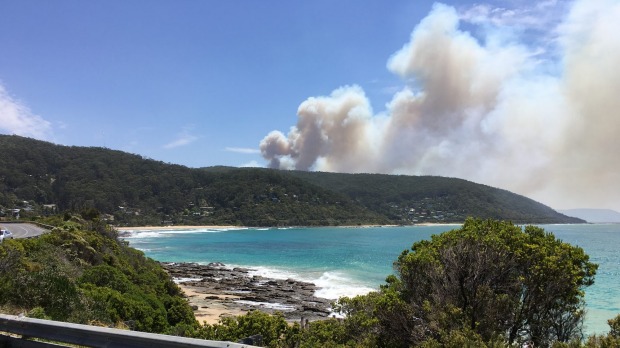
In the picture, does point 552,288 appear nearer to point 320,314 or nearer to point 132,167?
point 320,314

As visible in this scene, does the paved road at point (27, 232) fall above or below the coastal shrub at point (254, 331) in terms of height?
above

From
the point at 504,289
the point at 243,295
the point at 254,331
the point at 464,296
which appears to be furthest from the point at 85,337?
the point at 243,295

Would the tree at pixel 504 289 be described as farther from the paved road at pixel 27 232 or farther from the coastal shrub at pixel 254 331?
the paved road at pixel 27 232

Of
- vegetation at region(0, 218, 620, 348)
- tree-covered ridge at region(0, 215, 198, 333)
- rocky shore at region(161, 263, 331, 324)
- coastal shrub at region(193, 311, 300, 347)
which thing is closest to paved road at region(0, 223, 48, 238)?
tree-covered ridge at region(0, 215, 198, 333)

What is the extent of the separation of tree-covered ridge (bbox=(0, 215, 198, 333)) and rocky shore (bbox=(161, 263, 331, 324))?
5.07 meters

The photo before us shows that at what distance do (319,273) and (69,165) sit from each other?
12843 centimetres

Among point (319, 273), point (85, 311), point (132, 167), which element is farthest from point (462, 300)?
point (132, 167)

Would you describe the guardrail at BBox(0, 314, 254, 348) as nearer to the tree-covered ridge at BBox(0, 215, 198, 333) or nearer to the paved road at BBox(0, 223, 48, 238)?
the tree-covered ridge at BBox(0, 215, 198, 333)

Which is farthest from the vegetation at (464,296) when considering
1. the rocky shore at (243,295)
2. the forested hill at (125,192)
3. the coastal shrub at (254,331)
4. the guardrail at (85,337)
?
the forested hill at (125,192)

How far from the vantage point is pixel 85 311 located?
11.2 metres

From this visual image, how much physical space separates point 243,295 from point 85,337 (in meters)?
36.2

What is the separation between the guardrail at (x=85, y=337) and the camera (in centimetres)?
418

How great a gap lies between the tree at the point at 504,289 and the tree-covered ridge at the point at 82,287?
7.68 m

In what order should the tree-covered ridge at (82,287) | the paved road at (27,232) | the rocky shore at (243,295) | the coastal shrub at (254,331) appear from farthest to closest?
the paved road at (27,232), the rocky shore at (243,295), the coastal shrub at (254,331), the tree-covered ridge at (82,287)
